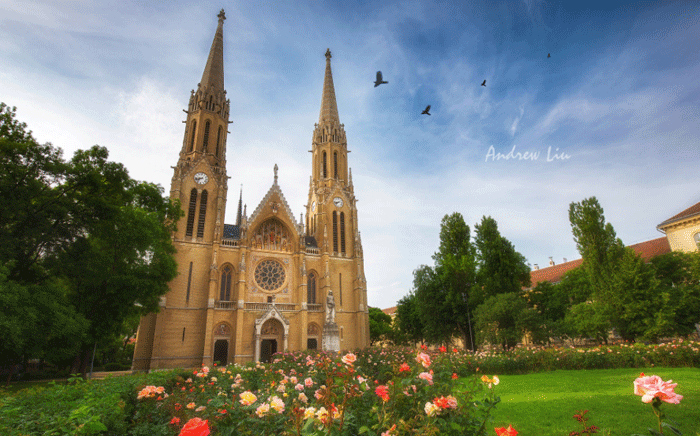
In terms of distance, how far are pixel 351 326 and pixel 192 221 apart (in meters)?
18.5

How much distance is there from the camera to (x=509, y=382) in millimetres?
12570

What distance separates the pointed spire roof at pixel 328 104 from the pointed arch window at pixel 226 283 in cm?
2286

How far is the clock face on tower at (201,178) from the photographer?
34.8m

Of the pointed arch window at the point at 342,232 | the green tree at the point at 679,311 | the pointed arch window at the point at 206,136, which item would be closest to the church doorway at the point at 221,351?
the pointed arch window at the point at 342,232

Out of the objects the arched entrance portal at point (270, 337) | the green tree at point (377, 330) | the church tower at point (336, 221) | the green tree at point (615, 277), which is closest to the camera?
the green tree at point (615, 277)

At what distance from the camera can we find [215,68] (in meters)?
42.6

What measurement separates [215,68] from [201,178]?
52.5 ft

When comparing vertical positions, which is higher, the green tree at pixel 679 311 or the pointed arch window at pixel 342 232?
the pointed arch window at pixel 342 232

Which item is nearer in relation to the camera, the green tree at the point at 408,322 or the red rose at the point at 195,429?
the red rose at the point at 195,429

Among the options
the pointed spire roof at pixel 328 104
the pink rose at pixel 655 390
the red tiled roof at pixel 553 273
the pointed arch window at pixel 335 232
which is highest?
the pointed spire roof at pixel 328 104

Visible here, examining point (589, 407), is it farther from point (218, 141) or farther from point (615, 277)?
point (218, 141)

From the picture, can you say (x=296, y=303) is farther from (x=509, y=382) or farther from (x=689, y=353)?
(x=689, y=353)

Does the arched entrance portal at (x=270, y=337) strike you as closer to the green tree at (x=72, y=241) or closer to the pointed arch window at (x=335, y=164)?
the green tree at (x=72, y=241)

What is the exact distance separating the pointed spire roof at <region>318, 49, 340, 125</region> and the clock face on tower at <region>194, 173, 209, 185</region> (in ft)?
56.8
